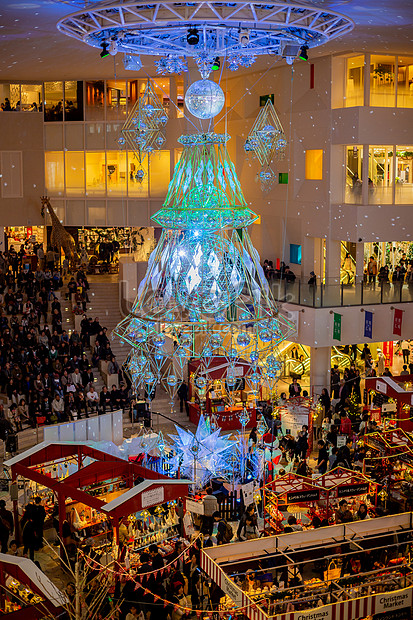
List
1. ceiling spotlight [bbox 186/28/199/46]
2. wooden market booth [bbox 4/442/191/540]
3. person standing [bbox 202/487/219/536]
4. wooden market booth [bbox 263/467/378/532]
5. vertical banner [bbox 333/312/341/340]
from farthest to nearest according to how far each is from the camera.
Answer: vertical banner [bbox 333/312/341/340]
person standing [bbox 202/487/219/536]
wooden market booth [bbox 263/467/378/532]
wooden market booth [bbox 4/442/191/540]
ceiling spotlight [bbox 186/28/199/46]

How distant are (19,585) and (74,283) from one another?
1705 cm

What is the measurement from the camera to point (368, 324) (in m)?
25.9

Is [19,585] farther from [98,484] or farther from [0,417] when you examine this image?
[0,417]

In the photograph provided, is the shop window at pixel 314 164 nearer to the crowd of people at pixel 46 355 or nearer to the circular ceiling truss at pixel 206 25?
the crowd of people at pixel 46 355

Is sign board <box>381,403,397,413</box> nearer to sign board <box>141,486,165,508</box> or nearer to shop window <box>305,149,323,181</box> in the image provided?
sign board <box>141,486,165,508</box>

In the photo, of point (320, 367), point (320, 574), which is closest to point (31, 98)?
point (320, 367)

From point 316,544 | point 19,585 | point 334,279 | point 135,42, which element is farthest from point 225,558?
point 334,279

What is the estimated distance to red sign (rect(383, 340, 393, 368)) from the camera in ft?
95.3

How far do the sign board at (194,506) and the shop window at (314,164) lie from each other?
1652 centimetres

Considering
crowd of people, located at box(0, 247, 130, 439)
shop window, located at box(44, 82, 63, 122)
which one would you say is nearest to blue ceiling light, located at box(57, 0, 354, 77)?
crowd of people, located at box(0, 247, 130, 439)

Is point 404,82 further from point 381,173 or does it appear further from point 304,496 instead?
point 304,496

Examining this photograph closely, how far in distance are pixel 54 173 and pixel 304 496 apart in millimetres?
23857

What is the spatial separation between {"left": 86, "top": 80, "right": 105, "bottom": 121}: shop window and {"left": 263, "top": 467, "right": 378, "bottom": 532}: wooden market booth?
2261 cm

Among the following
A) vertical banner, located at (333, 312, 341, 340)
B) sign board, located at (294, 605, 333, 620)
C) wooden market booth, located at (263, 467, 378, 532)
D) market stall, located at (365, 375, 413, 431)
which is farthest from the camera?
vertical banner, located at (333, 312, 341, 340)
